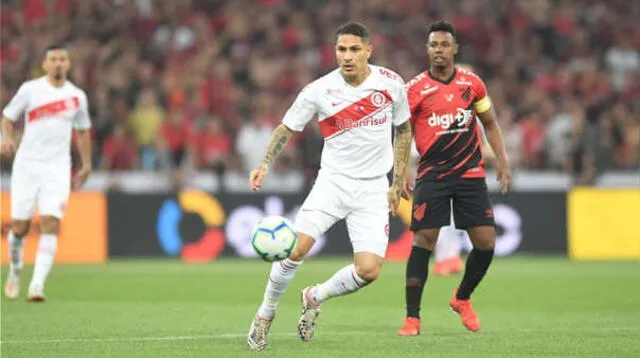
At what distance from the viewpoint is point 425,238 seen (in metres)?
10.9

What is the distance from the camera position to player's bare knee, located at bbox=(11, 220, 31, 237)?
14.0 metres

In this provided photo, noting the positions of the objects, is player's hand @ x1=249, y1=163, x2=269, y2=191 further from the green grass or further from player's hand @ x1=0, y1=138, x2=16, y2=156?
player's hand @ x1=0, y1=138, x2=16, y2=156

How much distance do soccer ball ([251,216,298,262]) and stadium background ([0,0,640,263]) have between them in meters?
11.0

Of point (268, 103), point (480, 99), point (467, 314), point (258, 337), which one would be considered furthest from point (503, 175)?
point (268, 103)

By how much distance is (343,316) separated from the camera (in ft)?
39.8

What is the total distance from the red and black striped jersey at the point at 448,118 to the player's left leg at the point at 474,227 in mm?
122

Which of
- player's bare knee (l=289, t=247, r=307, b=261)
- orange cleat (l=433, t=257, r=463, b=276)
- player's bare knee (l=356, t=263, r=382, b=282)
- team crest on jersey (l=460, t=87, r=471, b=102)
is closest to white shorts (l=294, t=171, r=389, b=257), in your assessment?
player's bare knee (l=356, t=263, r=382, b=282)

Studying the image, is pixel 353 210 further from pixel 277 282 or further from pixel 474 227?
pixel 474 227

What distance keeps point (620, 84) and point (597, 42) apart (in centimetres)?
133

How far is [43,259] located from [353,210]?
190 inches

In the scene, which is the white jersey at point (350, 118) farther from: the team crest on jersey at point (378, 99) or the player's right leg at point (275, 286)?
the player's right leg at point (275, 286)

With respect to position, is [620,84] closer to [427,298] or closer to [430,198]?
[427,298]

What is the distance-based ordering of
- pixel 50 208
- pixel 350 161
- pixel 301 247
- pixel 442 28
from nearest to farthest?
pixel 301 247, pixel 350 161, pixel 442 28, pixel 50 208

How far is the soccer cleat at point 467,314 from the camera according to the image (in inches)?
423
